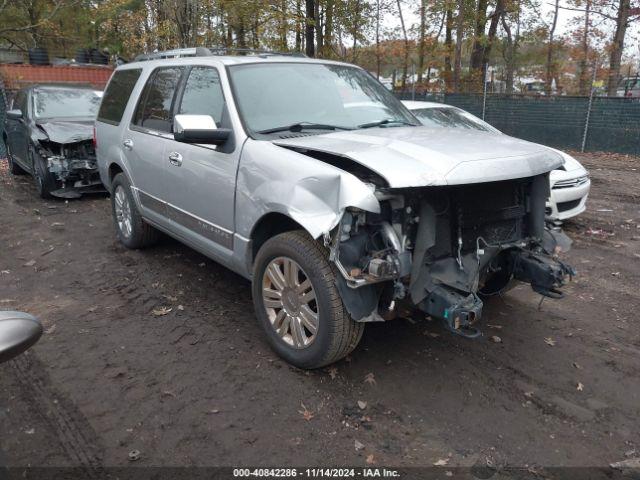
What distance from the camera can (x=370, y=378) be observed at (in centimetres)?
342

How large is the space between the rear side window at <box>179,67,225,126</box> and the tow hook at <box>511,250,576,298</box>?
2.39m

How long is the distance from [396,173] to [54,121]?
795 centimetres

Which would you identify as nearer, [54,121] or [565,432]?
[565,432]

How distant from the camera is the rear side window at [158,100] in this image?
188 inches

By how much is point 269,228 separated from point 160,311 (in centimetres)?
142

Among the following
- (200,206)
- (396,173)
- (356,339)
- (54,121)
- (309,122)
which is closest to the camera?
(396,173)

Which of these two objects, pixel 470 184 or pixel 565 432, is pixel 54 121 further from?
pixel 565 432

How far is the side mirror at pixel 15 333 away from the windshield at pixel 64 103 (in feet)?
27.7

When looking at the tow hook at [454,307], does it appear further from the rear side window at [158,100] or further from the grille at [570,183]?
the grille at [570,183]

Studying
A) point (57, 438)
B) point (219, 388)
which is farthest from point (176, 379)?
point (57, 438)

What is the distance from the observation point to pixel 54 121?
8914 mm

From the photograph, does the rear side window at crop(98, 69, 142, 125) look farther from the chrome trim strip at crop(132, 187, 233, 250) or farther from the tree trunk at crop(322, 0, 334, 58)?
the tree trunk at crop(322, 0, 334, 58)

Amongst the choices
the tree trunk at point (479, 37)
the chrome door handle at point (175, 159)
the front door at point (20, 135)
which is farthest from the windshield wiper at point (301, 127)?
the tree trunk at point (479, 37)

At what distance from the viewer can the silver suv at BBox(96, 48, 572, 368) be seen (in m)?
2.99
